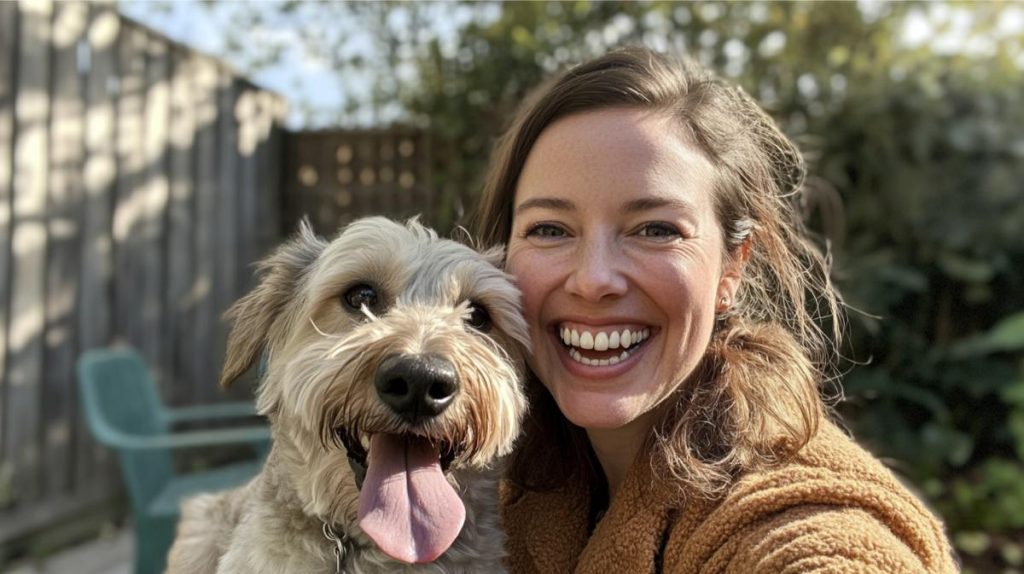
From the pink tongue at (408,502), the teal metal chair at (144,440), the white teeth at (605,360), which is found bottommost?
the teal metal chair at (144,440)

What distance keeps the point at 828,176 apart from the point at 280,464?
5.67m

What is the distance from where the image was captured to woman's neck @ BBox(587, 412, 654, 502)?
2.46 metres

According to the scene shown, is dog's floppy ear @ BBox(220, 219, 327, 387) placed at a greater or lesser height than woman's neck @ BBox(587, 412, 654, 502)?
greater

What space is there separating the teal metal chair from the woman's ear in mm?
2947

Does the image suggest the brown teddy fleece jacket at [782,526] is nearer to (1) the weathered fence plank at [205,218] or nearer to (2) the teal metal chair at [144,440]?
(2) the teal metal chair at [144,440]

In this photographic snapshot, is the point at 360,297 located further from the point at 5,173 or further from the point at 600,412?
the point at 5,173

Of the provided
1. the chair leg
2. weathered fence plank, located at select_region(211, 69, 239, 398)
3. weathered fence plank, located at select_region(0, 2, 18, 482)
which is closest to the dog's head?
the chair leg

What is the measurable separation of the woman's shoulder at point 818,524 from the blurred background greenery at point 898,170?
370 cm

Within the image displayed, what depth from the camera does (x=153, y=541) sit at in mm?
4961

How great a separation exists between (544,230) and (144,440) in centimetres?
369

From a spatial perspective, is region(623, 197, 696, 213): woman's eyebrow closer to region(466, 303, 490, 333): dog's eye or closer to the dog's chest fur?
region(466, 303, 490, 333): dog's eye

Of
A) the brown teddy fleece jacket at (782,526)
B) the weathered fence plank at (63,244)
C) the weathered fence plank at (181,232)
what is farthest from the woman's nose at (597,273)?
the weathered fence plank at (181,232)

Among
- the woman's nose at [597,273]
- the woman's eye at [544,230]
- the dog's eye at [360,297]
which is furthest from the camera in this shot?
the dog's eye at [360,297]

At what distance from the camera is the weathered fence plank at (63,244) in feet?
19.1
